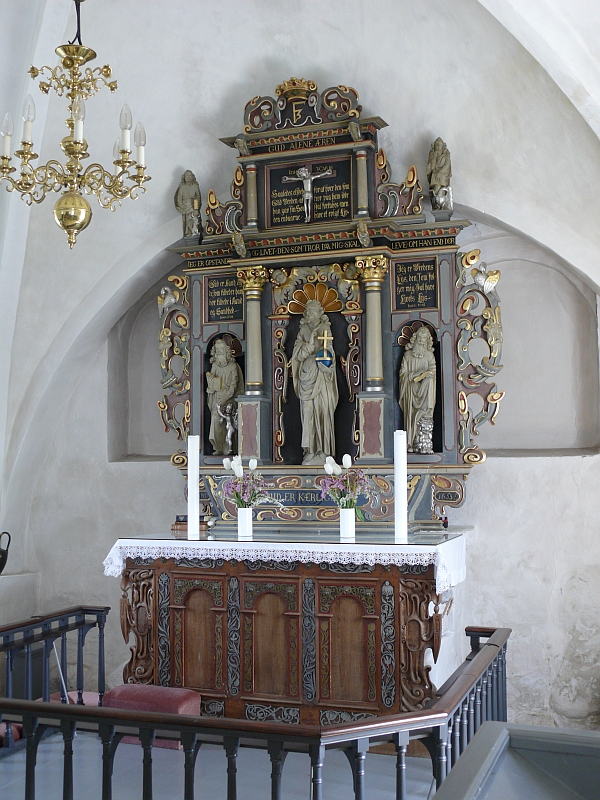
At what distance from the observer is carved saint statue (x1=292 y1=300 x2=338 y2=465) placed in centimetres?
738

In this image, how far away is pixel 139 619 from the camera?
657 centimetres

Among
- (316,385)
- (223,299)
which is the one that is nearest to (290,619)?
(316,385)

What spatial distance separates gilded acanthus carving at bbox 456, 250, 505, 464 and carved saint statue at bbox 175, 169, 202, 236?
7.86 feet

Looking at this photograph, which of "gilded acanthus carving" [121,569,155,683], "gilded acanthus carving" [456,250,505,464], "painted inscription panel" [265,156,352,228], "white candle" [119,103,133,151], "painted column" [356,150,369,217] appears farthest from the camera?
"painted inscription panel" [265,156,352,228]

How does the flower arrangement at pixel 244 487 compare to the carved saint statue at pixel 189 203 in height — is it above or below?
below

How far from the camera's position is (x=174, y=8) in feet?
25.5

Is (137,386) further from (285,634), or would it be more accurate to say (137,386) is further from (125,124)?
(125,124)

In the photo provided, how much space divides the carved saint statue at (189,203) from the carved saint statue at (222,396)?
1064 mm

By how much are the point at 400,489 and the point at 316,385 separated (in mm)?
1618

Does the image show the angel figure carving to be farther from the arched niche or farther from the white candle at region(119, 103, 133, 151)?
the arched niche

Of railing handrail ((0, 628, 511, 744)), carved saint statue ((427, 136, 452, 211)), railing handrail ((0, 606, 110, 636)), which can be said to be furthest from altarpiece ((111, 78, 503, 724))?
railing handrail ((0, 628, 511, 744))

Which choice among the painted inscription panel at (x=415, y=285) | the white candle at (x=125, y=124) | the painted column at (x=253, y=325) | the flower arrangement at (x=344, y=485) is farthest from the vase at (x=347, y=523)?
the white candle at (x=125, y=124)

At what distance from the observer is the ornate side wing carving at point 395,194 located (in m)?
7.30

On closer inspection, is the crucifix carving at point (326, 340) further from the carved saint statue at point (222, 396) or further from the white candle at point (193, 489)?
the white candle at point (193, 489)
